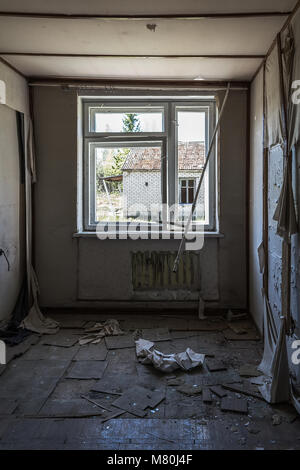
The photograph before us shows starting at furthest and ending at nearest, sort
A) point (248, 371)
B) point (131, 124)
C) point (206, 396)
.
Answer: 1. point (131, 124)
2. point (248, 371)
3. point (206, 396)

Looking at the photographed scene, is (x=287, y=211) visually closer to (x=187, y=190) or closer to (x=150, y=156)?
(x=187, y=190)

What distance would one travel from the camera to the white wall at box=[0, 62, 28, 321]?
4066 millimetres

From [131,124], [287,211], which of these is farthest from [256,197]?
[131,124]

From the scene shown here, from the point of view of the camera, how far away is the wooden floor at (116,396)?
2.33 metres

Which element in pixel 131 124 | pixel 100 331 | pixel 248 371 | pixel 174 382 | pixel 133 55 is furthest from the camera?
pixel 131 124

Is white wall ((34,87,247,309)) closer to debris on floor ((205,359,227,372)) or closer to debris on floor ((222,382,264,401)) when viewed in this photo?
debris on floor ((205,359,227,372))

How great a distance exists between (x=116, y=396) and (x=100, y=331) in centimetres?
138

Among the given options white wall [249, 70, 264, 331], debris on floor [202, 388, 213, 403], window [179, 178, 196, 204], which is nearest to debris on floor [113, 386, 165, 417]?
debris on floor [202, 388, 213, 403]

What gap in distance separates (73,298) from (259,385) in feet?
8.12

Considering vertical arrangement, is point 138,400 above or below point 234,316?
below

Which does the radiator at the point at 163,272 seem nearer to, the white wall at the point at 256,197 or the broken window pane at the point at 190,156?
the broken window pane at the point at 190,156

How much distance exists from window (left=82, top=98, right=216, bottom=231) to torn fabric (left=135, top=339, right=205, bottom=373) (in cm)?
179

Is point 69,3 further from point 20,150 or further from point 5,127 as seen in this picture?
point 20,150

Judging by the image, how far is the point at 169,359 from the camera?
11.0 feet
